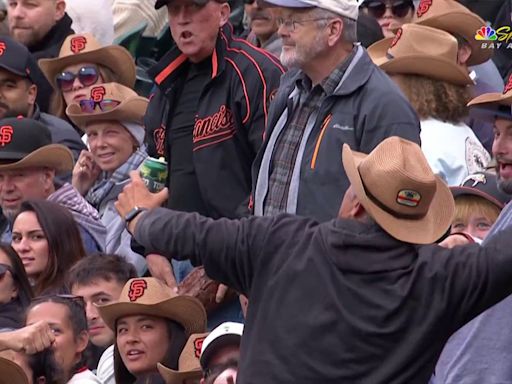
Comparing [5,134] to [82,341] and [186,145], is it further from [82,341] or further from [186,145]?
[82,341]

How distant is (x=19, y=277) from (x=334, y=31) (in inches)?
93.3

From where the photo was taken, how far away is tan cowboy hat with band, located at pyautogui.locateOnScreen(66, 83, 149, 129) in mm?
9930

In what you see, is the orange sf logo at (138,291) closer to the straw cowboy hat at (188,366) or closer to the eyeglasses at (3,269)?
the straw cowboy hat at (188,366)

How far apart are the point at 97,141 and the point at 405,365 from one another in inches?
178

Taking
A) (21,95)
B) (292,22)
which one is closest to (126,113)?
(21,95)

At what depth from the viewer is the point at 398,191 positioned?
5785 millimetres

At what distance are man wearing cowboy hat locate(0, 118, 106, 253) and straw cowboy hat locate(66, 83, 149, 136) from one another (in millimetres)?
249

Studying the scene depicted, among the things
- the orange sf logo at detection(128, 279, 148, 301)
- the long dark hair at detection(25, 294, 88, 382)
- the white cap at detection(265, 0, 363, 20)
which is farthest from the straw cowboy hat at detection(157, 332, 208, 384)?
the white cap at detection(265, 0, 363, 20)

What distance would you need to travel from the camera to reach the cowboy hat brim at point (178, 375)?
7668 millimetres

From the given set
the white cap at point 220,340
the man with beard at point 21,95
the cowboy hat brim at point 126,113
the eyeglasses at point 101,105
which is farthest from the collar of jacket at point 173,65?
the man with beard at point 21,95

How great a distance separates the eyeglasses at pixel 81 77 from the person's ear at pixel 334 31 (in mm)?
3623

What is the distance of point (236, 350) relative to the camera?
7070mm

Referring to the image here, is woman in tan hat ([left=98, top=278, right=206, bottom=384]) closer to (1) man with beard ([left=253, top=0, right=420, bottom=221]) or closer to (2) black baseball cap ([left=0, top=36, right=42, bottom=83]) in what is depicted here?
(1) man with beard ([left=253, top=0, right=420, bottom=221])

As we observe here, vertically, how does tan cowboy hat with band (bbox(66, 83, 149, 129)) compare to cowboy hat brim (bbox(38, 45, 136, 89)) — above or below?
above
